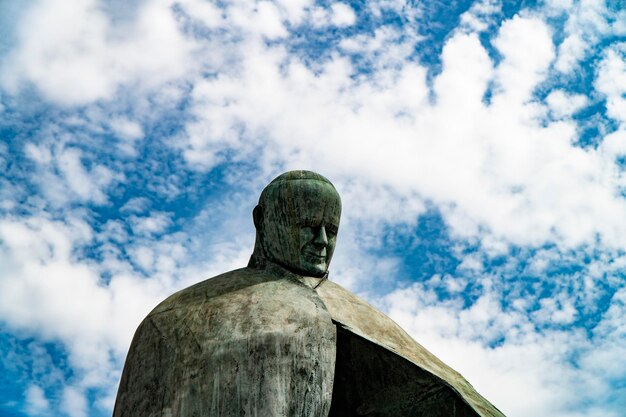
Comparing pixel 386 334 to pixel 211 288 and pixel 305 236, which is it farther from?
pixel 211 288

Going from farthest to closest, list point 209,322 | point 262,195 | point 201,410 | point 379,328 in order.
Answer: point 262,195, point 379,328, point 209,322, point 201,410

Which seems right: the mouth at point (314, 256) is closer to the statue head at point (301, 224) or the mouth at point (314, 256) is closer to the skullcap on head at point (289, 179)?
the statue head at point (301, 224)

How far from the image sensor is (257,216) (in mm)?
9320

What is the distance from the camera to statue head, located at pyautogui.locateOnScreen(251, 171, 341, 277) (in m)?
8.84

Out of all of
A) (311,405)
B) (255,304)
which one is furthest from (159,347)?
(311,405)

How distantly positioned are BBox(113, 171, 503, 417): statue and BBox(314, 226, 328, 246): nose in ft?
0.04

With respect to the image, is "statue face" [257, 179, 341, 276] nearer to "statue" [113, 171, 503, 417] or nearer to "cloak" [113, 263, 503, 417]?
"statue" [113, 171, 503, 417]

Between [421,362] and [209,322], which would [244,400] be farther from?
[421,362]

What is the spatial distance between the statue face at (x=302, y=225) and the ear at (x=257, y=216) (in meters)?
0.22

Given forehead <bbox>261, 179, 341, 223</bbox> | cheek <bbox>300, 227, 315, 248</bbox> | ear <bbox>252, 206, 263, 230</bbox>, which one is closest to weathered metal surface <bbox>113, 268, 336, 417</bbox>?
cheek <bbox>300, 227, 315, 248</bbox>

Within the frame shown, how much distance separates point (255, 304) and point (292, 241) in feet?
3.48

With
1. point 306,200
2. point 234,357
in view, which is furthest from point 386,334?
point 234,357

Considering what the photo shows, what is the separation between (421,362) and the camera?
27.3 feet

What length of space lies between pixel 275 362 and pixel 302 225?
6.08 feet
